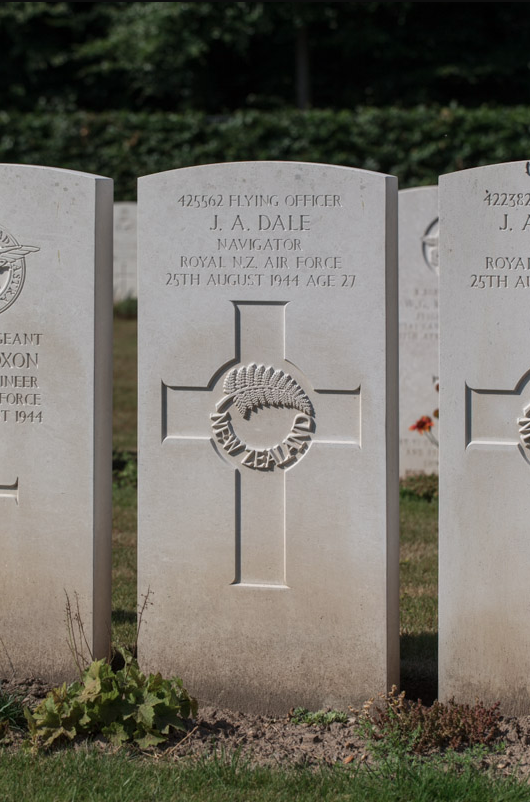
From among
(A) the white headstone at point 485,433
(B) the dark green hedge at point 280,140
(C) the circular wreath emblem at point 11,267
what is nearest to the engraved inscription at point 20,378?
A: (C) the circular wreath emblem at point 11,267

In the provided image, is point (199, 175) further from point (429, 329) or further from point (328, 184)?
point (429, 329)

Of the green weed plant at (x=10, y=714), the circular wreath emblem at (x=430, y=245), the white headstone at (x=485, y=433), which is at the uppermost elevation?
the circular wreath emblem at (x=430, y=245)

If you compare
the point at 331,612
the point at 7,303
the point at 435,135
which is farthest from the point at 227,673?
the point at 435,135

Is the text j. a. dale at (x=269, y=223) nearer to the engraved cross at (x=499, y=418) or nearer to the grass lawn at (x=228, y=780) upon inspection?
the engraved cross at (x=499, y=418)

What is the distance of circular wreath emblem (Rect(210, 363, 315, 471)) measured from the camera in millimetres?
3369

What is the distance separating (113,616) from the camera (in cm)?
433

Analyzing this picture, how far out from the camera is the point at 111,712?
10.1 feet

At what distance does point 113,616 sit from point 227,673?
1.03 metres

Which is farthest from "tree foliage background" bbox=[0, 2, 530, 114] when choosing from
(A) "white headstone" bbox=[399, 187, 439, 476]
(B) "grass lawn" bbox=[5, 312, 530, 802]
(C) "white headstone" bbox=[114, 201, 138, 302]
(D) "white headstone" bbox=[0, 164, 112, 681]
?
(B) "grass lawn" bbox=[5, 312, 530, 802]

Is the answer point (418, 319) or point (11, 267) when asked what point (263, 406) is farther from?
point (418, 319)

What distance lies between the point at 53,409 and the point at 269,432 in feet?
2.54

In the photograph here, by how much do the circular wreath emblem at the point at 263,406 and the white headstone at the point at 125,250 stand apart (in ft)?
33.3

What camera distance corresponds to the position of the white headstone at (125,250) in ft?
44.2

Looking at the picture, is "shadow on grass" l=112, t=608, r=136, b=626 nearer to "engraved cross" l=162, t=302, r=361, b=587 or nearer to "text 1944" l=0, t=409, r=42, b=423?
"engraved cross" l=162, t=302, r=361, b=587
